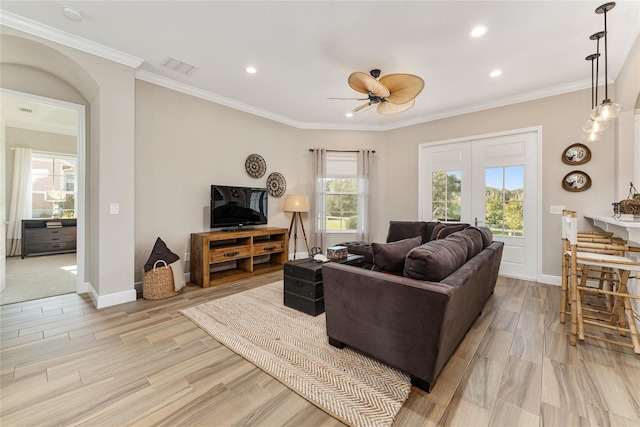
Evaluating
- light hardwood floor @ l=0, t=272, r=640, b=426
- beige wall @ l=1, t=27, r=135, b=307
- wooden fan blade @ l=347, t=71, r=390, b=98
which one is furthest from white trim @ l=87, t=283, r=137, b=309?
wooden fan blade @ l=347, t=71, r=390, b=98

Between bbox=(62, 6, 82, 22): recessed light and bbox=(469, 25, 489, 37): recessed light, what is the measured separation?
3650 mm

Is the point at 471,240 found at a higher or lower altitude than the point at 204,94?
lower

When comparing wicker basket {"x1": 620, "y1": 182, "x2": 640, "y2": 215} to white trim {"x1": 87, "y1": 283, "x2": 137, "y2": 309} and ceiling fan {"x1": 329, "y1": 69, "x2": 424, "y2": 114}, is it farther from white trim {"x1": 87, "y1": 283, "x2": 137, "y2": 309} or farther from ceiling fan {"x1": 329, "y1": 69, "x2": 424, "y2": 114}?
white trim {"x1": 87, "y1": 283, "x2": 137, "y2": 309}

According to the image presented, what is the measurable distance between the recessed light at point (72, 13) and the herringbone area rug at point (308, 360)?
2.97 metres

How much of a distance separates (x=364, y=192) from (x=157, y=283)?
12.8 ft

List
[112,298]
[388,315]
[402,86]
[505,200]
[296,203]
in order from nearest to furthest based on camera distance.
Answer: [388,315], [402,86], [112,298], [505,200], [296,203]

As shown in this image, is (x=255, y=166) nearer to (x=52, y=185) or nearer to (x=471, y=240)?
(x=471, y=240)

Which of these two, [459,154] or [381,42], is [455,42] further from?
[459,154]

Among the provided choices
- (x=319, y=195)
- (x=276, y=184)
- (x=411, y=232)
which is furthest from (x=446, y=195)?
(x=276, y=184)

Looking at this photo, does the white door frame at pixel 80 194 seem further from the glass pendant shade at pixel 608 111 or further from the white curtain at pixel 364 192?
the glass pendant shade at pixel 608 111

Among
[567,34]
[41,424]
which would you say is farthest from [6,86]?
[567,34]

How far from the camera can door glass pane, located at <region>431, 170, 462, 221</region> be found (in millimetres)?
4637

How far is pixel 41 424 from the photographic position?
1376 millimetres

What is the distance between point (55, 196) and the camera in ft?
19.5
